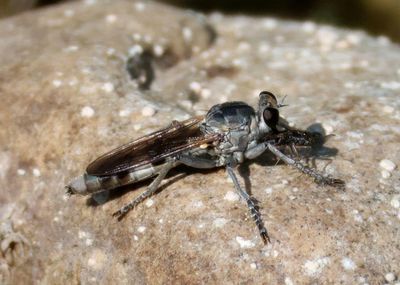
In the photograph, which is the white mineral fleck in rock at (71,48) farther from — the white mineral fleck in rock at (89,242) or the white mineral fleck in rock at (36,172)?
the white mineral fleck in rock at (89,242)

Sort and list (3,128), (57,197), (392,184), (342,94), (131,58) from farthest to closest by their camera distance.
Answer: (131,58) → (342,94) → (3,128) → (57,197) → (392,184)

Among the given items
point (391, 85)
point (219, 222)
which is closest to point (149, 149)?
point (219, 222)

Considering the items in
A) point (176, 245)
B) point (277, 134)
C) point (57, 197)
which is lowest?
point (57, 197)

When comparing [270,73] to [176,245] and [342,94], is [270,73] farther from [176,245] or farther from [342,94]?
[176,245]

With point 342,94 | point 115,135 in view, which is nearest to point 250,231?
point 115,135

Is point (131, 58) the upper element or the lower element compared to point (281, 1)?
upper

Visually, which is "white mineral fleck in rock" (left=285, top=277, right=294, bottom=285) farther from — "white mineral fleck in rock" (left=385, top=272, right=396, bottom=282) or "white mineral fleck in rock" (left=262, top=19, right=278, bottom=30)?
"white mineral fleck in rock" (left=262, top=19, right=278, bottom=30)

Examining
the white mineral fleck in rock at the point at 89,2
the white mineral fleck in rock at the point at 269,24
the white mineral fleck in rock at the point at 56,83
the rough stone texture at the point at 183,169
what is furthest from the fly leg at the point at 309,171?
the white mineral fleck in rock at the point at 89,2

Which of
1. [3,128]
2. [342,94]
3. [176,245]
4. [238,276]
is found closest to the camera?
[238,276]
